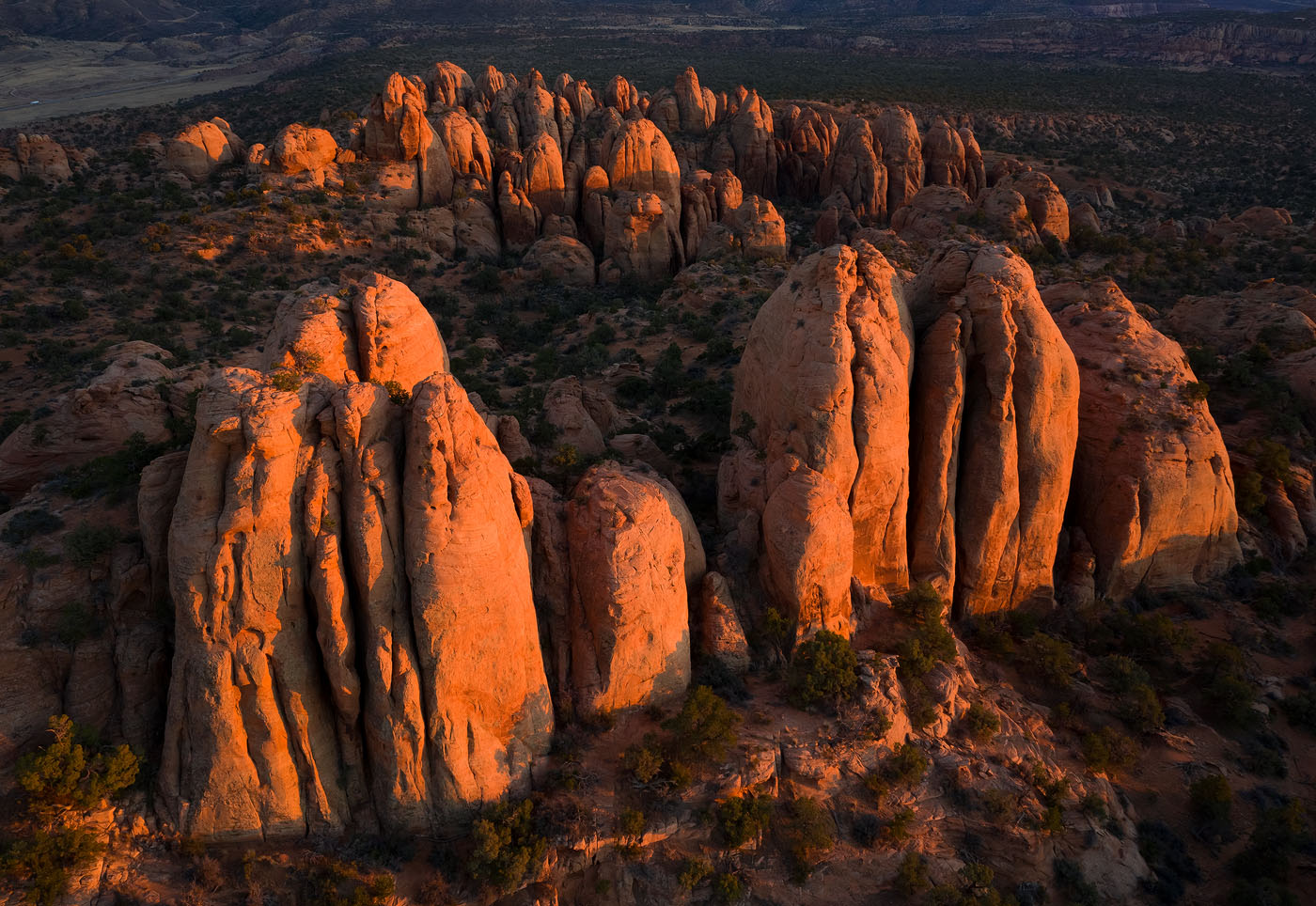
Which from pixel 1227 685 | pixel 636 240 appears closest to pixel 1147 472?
pixel 1227 685

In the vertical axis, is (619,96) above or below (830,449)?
above

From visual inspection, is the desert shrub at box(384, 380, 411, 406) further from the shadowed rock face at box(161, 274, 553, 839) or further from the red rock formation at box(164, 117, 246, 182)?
the red rock formation at box(164, 117, 246, 182)

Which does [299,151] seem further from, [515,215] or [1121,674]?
[1121,674]

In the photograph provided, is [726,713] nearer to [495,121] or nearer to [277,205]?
[277,205]

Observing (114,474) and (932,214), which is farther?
(932,214)

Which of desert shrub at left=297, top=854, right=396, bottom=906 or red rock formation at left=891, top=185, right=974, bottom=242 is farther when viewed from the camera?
red rock formation at left=891, top=185, right=974, bottom=242

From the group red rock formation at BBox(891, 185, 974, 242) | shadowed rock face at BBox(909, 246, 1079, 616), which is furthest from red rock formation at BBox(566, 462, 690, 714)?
red rock formation at BBox(891, 185, 974, 242)
